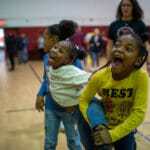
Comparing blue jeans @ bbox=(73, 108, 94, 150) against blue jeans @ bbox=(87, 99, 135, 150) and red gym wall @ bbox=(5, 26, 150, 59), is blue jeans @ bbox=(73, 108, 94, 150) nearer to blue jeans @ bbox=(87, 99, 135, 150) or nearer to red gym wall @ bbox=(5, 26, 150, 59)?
blue jeans @ bbox=(87, 99, 135, 150)

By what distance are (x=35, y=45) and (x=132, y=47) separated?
12.4 metres

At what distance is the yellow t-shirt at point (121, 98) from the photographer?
1.10 m

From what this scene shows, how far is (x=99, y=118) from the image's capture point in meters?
1.15

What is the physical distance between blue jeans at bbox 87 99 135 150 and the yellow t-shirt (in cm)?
4

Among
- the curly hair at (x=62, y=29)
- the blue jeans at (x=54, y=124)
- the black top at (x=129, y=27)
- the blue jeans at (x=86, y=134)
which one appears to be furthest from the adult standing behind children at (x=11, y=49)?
the blue jeans at (x=86, y=134)

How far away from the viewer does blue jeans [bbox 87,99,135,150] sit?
115 cm

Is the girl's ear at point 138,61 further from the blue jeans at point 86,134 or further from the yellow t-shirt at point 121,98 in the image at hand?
the blue jeans at point 86,134

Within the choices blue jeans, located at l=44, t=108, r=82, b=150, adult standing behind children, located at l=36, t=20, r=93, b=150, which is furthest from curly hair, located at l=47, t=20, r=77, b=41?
blue jeans, located at l=44, t=108, r=82, b=150

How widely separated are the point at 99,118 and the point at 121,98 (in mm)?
176

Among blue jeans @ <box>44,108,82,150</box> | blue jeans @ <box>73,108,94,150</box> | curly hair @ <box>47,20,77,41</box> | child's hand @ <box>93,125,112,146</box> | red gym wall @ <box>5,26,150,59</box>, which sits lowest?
red gym wall @ <box>5,26,150,59</box>

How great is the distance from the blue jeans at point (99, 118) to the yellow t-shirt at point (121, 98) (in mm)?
36

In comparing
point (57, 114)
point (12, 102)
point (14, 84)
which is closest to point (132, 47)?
point (57, 114)

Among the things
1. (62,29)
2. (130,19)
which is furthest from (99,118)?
(130,19)

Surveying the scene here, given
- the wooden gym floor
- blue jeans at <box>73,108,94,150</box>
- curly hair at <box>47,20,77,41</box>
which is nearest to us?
blue jeans at <box>73,108,94,150</box>
